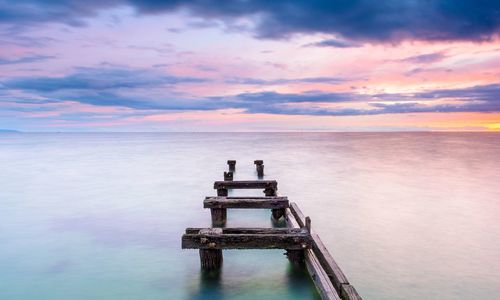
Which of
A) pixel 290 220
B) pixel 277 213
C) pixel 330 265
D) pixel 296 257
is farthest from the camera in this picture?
pixel 277 213

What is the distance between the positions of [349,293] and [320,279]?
919 mm

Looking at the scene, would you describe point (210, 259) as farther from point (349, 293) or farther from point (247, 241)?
point (349, 293)

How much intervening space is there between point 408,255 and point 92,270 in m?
7.97

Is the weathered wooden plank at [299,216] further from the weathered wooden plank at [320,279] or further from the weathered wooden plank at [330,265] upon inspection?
the weathered wooden plank at [320,279]

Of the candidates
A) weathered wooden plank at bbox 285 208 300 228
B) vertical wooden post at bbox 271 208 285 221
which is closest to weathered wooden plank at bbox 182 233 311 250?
weathered wooden plank at bbox 285 208 300 228

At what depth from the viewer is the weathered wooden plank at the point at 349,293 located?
558 centimetres

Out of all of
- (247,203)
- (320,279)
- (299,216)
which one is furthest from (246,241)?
(247,203)

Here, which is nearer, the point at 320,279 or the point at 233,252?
the point at 320,279

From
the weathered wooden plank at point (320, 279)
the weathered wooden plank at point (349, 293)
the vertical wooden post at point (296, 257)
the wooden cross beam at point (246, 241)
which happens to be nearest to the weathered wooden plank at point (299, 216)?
the vertical wooden post at point (296, 257)

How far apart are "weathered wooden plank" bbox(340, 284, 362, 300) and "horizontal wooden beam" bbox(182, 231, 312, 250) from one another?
1.69 metres

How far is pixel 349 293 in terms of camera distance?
566 centimetres

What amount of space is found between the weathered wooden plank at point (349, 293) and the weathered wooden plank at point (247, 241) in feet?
5.54

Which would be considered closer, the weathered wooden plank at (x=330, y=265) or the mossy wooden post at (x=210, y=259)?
the weathered wooden plank at (x=330, y=265)

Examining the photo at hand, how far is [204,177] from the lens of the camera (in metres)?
28.3
